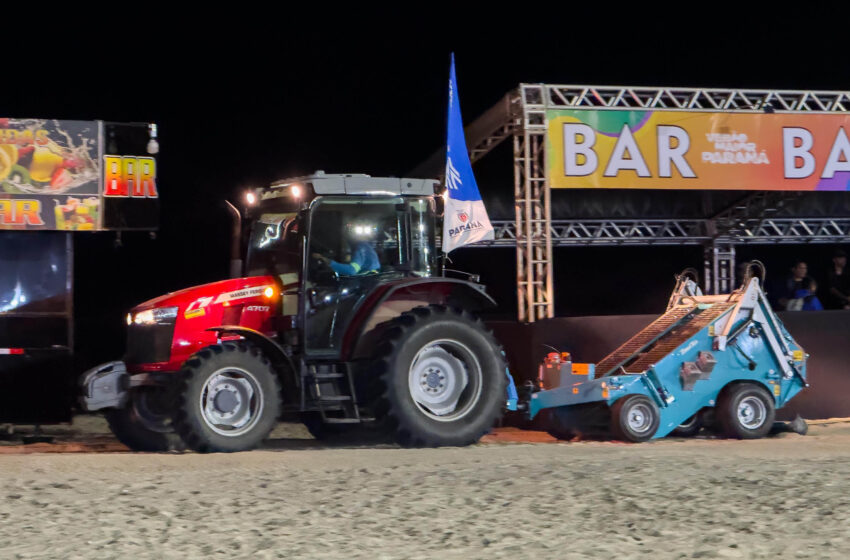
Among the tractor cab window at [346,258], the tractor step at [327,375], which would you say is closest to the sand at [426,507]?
the tractor step at [327,375]

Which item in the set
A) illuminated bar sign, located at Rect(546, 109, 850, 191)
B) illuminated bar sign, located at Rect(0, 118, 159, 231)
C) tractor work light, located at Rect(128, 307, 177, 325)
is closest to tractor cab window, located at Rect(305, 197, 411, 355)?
tractor work light, located at Rect(128, 307, 177, 325)

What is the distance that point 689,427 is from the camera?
446 inches

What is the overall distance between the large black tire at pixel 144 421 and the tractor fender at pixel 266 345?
1.23 meters

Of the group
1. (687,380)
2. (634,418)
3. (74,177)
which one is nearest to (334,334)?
(634,418)

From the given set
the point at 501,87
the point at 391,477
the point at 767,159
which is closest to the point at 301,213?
the point at 391,477

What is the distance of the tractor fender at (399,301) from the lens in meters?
8.91

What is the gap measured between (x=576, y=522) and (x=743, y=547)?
2.82 feet

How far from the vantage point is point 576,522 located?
582 centimetres

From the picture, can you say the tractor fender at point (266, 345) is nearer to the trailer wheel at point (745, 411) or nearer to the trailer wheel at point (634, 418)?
the trailer wheel at point (634, 418)

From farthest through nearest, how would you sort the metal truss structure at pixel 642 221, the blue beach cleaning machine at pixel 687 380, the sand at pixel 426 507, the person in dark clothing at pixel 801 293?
the person in dark clothing at pixel 801 293 < the metal truss structure at pixel 642 221 < the blue beach cleaning machine at pixel 687 380 < the sand at pixel 426 507

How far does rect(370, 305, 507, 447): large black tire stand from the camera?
28.9 feet

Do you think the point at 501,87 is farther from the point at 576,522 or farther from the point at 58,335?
the point at 576,522

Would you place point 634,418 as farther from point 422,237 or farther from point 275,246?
point 275,246

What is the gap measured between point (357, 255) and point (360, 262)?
66 mm
